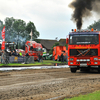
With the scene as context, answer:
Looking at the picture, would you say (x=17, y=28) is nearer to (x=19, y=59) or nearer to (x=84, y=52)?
(x=19, y=59)

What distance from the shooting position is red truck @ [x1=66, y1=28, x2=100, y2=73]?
16797 mm

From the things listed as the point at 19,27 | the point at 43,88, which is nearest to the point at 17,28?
the point at 19,27

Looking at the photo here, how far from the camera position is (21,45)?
54.5 metres

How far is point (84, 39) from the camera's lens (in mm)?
17078

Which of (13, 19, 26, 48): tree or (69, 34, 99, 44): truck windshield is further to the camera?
(13, 19, 26, 48): tree

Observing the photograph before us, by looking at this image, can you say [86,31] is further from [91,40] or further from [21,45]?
[21,45]

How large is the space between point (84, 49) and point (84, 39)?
2.67 ft

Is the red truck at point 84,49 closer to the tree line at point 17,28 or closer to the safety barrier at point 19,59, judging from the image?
the safety barrier at point 19,59

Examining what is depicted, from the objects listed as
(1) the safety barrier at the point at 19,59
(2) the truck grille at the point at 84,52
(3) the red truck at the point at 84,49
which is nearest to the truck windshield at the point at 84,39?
(3) the red truck at the point at 84,49

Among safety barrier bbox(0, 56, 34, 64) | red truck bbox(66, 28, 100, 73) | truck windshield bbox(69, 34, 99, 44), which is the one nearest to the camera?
red truck bbox(66, 28, 100, 73)

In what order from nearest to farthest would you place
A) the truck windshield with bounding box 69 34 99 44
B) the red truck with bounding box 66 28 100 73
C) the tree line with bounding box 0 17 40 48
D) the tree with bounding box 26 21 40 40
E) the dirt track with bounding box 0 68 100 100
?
the dirt track with bounding box 0 68 100 100 < the red truck with bounding box 66 28 100 73 < the truck windshield with bounding box 69 34 99 44 < the tree line with bounding box 0 17 40 48 < the tree with bounding box 26 21 40 40

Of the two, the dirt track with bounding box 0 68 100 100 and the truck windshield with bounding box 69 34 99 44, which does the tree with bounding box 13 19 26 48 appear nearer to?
the truck windshield with bounding box 69 34 99 44

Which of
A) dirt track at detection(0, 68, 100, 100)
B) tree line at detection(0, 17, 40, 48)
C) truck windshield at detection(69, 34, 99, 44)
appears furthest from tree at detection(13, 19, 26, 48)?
dirt track at detection(0, 68, 100, 100)

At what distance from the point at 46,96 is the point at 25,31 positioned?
7665 cm
